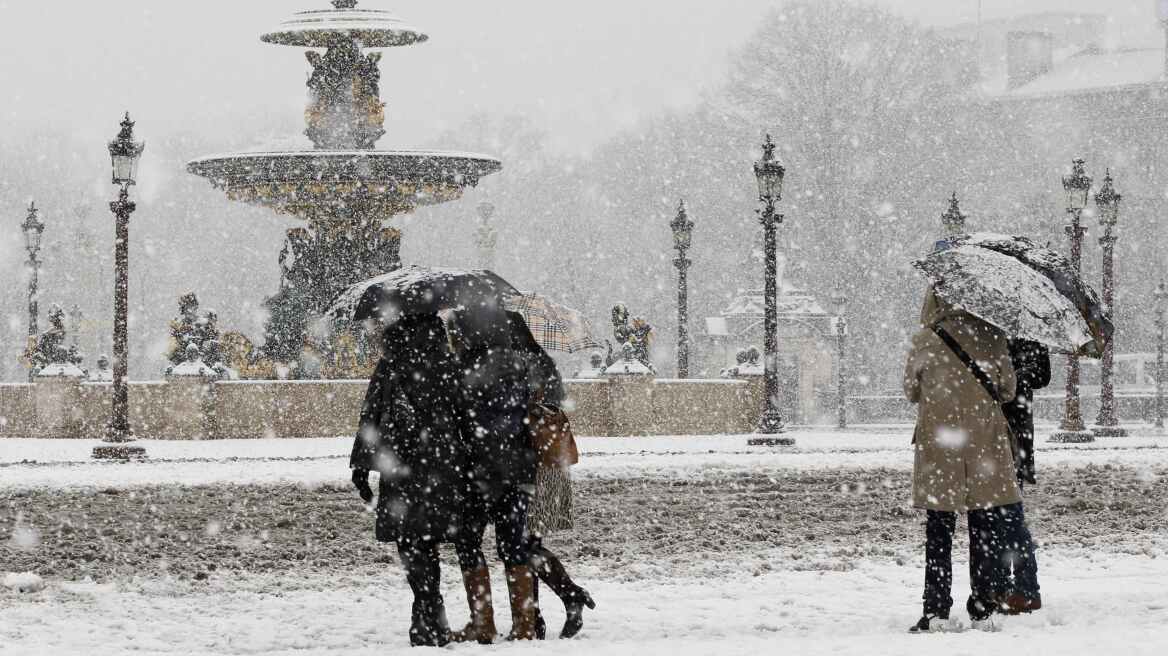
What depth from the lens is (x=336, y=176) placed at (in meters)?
27.0

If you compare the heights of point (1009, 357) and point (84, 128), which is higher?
point (84, 128)

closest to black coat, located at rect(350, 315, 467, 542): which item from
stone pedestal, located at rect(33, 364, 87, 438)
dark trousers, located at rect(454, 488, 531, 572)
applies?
dark trousers, located at rect(454, 488, 531, 572)

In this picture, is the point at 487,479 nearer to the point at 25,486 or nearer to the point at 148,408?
the point at 25,486

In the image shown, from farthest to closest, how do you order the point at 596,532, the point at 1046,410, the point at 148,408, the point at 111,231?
the point at 111,231
the point at 1046,410
the point at 148,408
the point at 596,532

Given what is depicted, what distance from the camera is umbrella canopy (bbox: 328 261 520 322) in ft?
26.9

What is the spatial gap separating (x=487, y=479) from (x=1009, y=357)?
2.54m

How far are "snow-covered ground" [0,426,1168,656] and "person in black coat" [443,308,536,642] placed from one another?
279 millimetres

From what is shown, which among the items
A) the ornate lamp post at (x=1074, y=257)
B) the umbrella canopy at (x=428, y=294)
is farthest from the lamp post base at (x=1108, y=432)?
the umbrella canopy at (x=428, y=294)

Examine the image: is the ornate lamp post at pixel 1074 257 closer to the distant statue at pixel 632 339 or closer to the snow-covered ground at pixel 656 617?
the distant statue at pixel 632 339

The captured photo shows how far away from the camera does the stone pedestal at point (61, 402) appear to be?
2448cm

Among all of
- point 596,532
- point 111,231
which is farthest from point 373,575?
point 111,231

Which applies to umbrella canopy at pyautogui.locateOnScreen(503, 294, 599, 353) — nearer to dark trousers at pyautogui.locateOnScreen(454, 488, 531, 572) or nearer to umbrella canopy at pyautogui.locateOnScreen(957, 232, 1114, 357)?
dark trousers at pyautogui.locateOnScreen(454, 488, 531, 572)

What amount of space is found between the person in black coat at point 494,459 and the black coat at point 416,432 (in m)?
0.09

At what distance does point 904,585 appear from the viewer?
1068cm
